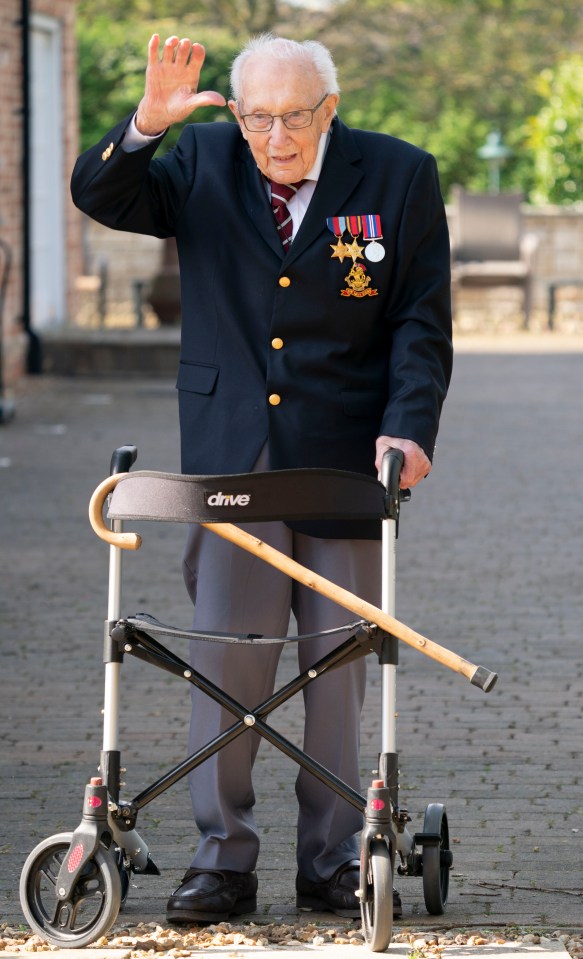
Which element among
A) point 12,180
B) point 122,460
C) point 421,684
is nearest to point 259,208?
point 122,460

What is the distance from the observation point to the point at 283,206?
13.9 ft

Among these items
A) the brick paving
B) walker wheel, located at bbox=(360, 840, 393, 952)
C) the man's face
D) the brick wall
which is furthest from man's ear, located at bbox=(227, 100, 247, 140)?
the brick wall

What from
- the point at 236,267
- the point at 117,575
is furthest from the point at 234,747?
the point at 236,267

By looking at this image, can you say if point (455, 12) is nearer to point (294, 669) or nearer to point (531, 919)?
point (294, 669)

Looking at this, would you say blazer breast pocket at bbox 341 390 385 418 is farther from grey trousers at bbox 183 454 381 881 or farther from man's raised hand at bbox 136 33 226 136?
man's raised hand at bbox 136 33 226 136

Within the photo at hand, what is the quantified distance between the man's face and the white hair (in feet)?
0.04

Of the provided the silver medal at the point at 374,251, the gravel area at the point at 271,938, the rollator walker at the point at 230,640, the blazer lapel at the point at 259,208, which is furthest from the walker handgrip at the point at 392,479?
the gravel area at the point at 271,938

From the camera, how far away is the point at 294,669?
6.86m

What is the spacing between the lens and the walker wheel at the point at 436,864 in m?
4.11

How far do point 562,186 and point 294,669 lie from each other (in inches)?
722

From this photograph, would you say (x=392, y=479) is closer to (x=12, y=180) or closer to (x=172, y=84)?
(x=172, y=84)

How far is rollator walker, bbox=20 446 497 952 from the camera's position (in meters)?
3.78

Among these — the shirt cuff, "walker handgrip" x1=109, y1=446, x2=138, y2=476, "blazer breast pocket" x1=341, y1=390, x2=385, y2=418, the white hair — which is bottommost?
"walker handgrip" x1=109, y1=446, x2=138, y2=476

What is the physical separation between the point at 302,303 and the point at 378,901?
1308 mm
